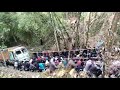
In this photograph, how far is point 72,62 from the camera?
494cm

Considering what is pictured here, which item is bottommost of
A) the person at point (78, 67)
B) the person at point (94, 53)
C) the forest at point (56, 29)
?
the person at point (78, 67)

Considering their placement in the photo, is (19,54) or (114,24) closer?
(114,24)

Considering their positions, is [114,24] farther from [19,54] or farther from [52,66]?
[19,54]

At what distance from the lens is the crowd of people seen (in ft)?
16.1

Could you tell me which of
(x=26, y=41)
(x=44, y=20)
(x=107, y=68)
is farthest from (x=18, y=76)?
(x=107, y=68)

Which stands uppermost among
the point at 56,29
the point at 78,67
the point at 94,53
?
the point at 56,29

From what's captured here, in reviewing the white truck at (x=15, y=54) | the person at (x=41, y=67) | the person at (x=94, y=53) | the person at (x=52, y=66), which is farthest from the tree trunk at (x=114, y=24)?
the white truck at (x=15, y=54)

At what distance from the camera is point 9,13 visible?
4.99m

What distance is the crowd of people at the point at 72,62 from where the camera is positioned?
490 centimetres

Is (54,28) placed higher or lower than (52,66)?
higher

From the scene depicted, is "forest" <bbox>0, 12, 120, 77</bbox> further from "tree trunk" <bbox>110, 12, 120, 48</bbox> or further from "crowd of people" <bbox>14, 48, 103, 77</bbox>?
"crowd of people" <bbox>14, 48, 103, 77</bbox>

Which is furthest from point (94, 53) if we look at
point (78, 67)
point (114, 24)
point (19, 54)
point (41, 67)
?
point (19, 54)

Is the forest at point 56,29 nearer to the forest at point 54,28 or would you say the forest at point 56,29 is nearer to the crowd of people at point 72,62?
the forest at point 54,28

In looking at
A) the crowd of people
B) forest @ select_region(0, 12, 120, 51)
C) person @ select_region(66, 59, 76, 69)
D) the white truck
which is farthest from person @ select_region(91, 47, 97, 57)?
the white truck
